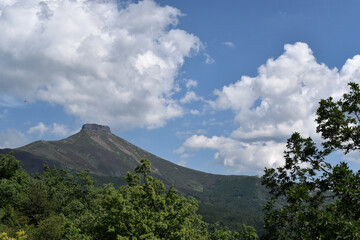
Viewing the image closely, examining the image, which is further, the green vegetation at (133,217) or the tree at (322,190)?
the green vegetation at (133,217)

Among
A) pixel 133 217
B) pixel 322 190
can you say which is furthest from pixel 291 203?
pixel 133 217

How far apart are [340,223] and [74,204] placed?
196 ft

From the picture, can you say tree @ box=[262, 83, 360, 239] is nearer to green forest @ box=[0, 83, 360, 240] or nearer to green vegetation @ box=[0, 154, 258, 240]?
green forest @ box=[0, 83, 360, 240]

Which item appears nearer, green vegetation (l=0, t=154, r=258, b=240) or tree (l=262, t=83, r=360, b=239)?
tree (l=262, t=83, r=360, b=239)

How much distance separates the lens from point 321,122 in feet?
57.8

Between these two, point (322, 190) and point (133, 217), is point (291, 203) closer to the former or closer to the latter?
point (322, 190)

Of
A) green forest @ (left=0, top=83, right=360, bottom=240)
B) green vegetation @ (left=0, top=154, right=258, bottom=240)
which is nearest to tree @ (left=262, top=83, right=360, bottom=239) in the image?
green forest @ (left=0, top=83, right=360, bottom=240)

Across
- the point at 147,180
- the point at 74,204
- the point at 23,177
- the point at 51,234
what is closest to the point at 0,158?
the point at 23,177

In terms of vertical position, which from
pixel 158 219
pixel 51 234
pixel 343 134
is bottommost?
pixel 51 234

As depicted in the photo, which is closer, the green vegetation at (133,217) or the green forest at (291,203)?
the green forest at (291,203)

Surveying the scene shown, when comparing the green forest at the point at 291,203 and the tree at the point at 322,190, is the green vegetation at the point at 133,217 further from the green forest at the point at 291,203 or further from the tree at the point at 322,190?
the tree at the point at 322,190

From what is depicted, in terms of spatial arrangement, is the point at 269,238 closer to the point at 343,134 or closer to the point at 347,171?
the point at 347,171

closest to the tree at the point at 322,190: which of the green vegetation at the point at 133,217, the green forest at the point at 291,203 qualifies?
the green forest at the point at 291,203

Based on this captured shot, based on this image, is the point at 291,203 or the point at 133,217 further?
the point at 133,217
